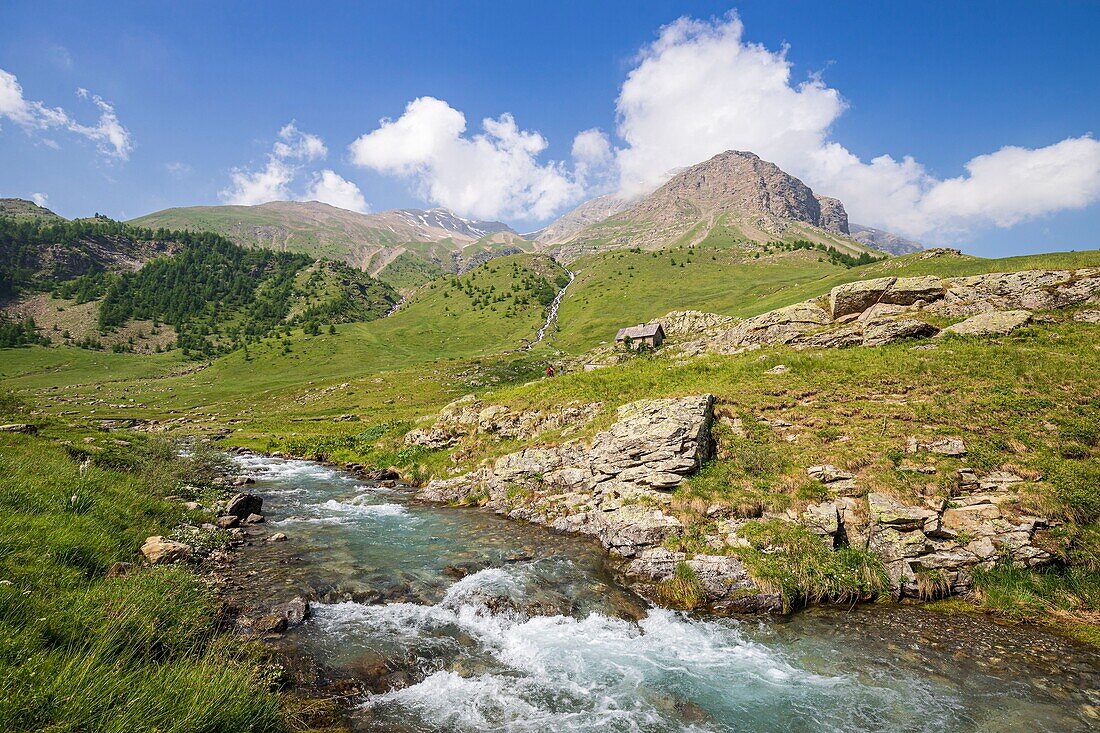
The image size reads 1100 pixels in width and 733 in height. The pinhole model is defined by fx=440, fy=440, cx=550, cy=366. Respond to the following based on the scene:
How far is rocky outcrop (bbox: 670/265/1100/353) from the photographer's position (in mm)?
31453

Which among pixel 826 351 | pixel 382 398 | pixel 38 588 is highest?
pixel 826 351

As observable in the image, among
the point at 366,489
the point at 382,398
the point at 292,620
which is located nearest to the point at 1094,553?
the point at 292,620

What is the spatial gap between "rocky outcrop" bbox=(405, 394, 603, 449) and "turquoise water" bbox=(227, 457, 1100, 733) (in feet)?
46.9

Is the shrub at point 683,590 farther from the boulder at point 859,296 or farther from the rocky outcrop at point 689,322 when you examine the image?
the rocky outcrop at point 689,322

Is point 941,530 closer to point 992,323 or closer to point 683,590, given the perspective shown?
point 683,590

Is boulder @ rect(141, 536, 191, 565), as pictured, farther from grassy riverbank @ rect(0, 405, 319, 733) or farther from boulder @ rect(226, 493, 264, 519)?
boulder @ rect(226, 493, 264, 519)

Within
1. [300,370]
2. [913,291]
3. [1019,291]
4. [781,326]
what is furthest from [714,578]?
[300,370]

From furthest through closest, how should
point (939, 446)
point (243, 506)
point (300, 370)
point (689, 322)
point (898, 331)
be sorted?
1. point (300, 370)
2. point (689, 322)
3. point (898, 331)
4. point (243, 506)
5. point (939, 446)

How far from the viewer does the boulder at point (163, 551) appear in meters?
15.8

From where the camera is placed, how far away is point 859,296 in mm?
39625

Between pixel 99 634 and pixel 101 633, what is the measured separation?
0.04 meters

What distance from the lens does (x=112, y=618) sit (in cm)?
931

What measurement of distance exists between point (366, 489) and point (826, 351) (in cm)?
3752

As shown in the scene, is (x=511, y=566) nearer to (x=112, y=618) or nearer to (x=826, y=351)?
(x=112, y=618)
